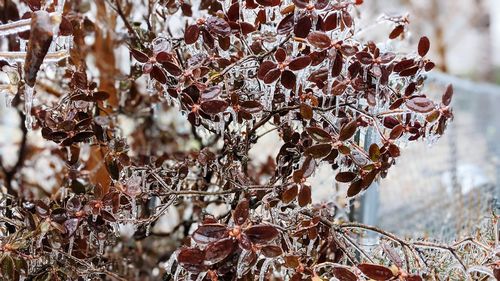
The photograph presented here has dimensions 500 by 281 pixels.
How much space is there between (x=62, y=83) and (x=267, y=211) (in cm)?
121

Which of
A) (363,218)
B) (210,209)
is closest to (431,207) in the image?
(363,218)

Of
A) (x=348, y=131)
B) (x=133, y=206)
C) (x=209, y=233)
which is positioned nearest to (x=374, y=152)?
(x=348, y=131)

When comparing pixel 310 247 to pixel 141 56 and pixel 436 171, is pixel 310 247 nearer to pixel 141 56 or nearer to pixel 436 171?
pixel 141 56

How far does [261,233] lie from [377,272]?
0.24 meters

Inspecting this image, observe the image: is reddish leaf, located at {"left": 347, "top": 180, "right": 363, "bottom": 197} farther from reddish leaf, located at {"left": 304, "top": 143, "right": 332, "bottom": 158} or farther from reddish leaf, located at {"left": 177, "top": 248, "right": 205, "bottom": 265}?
reddish leaf, located at {"left": 177, "top": 248, "right": 205, "bottom": 265}

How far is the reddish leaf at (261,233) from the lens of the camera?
1108 mm

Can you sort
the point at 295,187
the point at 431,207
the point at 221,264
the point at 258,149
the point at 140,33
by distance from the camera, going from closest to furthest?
the point at 221,264, the point at 295,187, the point at 140,33, the point at 431,207, the point at 258,149

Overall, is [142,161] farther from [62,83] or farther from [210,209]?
[62,83]

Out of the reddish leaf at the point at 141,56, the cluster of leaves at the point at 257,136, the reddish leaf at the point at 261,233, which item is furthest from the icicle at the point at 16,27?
the reddish leaf at the point at 261,233

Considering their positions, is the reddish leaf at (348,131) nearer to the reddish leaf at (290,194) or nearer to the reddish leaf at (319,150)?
the reddish leaf at (319,150)

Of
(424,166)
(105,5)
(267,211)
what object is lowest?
(267,211)

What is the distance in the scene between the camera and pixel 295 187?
1311mm

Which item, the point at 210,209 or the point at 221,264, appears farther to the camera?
the point at 210,209

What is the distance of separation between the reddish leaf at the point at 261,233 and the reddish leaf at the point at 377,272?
188 mm
